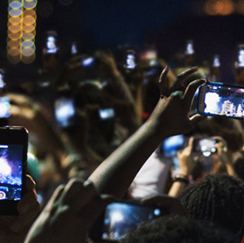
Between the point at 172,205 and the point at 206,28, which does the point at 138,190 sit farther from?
the point at 206,28

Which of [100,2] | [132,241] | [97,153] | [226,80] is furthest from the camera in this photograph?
[100,2]

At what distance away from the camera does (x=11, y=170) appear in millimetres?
995

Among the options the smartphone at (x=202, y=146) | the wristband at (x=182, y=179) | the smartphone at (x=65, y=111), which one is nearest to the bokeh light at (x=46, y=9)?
the smartphone at (x=65, y=111)

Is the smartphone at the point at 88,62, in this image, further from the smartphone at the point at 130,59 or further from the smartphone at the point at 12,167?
the smartphone at the point at 12,167

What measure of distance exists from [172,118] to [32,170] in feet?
3.14

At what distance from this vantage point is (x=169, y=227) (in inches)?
25.2

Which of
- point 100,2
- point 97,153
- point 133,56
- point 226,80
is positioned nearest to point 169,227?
point 97,153

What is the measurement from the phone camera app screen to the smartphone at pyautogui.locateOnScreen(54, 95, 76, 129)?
6.96ft

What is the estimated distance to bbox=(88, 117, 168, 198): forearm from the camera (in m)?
0.95

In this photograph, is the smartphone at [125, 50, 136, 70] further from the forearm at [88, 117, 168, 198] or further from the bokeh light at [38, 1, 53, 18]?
the bokeh light at [38, 1, 53, 18]

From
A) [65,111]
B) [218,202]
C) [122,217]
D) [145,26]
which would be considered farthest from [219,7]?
[122,217]

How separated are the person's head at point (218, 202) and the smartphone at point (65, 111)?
2.02 metres

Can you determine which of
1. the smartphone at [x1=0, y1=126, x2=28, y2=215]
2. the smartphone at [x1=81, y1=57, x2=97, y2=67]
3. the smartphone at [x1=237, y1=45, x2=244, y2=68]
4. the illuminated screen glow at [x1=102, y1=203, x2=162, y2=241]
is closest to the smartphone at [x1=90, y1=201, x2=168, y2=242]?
the illuminated screen glow at [x1=102, y1=203, x2=162, y2=241]

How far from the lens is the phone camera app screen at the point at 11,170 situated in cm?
99
